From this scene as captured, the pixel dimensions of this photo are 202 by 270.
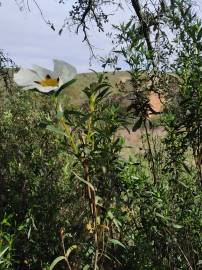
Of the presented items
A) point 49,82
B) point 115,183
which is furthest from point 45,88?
point 115,183

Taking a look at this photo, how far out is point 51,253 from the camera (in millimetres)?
4469

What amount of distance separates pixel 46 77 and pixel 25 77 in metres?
0.11

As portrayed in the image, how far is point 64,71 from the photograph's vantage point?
2.78m

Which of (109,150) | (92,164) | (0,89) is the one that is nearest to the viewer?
(92,164)

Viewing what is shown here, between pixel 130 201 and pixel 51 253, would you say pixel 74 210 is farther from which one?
pixel 130 201

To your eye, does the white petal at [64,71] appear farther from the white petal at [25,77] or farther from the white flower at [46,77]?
the white petal at [25,77]

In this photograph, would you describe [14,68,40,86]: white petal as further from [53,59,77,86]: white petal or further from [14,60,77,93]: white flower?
[53,59,77,86]: white petal

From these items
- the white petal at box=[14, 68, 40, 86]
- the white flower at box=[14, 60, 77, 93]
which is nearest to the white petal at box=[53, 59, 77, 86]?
the white flower at box=[14, 60, 77, 93]

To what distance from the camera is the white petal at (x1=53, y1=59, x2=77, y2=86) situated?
276 cm

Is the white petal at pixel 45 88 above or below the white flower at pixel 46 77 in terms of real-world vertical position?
below

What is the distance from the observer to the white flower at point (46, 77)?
8.84ft

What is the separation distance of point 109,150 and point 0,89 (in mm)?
3327

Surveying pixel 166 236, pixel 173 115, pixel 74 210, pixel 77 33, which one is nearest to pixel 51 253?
pixel 74 210

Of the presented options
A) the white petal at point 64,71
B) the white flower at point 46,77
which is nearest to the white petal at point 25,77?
the white flower at point 46,77
